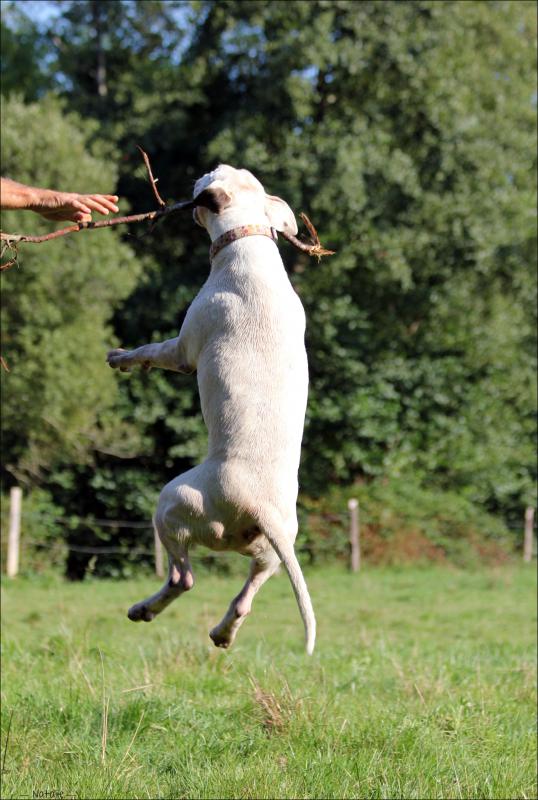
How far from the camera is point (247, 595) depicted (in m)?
3.90

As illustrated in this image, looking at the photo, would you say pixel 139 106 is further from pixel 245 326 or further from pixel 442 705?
pixel 245 326

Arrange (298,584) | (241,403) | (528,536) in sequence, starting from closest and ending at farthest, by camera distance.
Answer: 1. (298,584)
2. (241,403)
3. (528,536)

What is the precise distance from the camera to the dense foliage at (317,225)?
21719 millimetres

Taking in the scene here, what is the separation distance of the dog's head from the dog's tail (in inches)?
48.6

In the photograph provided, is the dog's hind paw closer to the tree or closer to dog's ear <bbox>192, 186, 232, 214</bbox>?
dog's ear <bbox>192, 186, 232, 214</bbox>

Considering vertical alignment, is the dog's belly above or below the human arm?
below

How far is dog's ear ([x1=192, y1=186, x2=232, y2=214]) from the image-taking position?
396 centimetres

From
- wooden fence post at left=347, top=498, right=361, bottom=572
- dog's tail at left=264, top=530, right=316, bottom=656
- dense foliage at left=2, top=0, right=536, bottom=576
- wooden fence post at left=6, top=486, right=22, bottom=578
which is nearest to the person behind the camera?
dog's tail at left=264, top=530, right=316, bottom=656

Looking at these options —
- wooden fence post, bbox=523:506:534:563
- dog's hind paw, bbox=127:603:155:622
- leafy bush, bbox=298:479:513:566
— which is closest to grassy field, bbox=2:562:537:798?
dog's hind paw, bbox=127:603:155:622

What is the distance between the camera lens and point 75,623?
1393 cm

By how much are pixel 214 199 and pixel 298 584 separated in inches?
58.6

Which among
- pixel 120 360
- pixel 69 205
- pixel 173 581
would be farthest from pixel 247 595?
pixel 69 205

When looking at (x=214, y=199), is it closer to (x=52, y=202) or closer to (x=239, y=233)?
(x=239, y=233)

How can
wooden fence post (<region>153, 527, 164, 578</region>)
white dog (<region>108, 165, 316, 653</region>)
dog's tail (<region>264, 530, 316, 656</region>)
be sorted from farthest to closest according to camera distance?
wooden fence post (<region>153, 527, 164, 578</region>)
white dog (<region>108, 165, 316, 653</region>)
dog's tail (<region>264, 530, 316, 656</region>)
